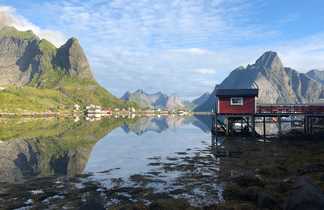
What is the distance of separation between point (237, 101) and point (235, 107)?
1.28 metres

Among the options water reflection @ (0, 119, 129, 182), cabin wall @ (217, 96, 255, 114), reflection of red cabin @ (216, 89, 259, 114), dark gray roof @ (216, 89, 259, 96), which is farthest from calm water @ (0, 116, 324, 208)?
dark gray roof @ (216, 89, 259, 96)

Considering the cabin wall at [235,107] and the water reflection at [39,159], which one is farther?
the cabin wall at [235,107]

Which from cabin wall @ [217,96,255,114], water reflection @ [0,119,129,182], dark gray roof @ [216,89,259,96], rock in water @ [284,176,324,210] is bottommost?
water reflection @ [0,119,129,182]

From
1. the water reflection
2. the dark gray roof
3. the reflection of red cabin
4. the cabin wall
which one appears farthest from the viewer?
the cabin wall

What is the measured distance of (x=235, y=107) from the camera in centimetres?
7256

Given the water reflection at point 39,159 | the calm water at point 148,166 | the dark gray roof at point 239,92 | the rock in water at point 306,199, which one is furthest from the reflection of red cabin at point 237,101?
the rock in water at point 306,199

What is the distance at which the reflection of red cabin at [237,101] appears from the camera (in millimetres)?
71562

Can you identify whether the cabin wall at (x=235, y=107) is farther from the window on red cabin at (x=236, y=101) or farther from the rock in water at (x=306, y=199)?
the rock in water at (x=306, y=199)

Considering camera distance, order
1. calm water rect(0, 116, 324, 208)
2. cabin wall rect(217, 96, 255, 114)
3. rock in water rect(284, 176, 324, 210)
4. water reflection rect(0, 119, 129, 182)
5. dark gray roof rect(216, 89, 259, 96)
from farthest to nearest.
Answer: cabin wall rect(217, 96, 255, 114) < dark gray roof rect(216, 89, 259, 96) < water reflection rect(0, 119, 129, 182) < calm water rect(0, 116, 324, 208) < rock in water rect(284, 176, 324, 210)

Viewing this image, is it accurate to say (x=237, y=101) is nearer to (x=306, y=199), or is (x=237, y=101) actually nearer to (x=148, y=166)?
(x=148, y=166)

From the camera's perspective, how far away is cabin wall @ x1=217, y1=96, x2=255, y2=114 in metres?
71.7

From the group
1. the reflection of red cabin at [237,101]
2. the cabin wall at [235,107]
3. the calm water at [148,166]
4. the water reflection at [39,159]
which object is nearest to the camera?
the calm water at [148,166]

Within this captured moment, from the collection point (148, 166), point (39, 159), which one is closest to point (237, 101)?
point (148, 166)

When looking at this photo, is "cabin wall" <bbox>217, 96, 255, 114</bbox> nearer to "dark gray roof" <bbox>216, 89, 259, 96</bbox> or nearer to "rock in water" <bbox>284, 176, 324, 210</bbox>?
"dark gray roof" <bbox>216, 89, 259, 96</bbox>
